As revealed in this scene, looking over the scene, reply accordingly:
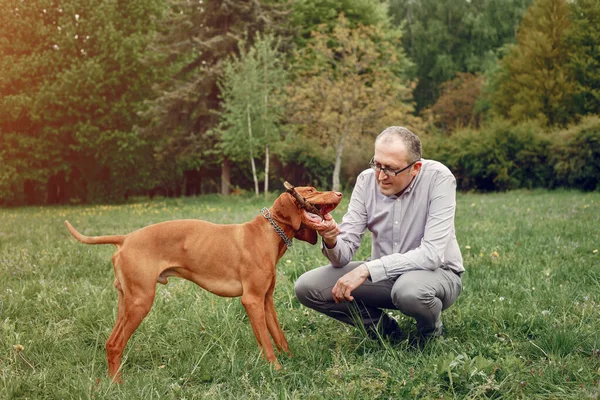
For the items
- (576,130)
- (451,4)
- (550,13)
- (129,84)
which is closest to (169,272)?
(576,130)

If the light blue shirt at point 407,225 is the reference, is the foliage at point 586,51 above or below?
above

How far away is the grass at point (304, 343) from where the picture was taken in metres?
3.07

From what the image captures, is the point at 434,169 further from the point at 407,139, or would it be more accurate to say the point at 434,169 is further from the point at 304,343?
the point at 304,343

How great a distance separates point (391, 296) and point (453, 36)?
138ft

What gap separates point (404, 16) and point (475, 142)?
2752cm

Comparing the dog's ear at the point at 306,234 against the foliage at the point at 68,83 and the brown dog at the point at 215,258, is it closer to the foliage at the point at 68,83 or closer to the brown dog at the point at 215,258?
the brown dog at the point at 215,258

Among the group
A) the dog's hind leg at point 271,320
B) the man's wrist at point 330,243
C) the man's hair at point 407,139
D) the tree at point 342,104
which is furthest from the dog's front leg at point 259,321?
the tree at point 342,104

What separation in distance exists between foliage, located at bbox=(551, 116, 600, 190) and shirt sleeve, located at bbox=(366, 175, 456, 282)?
1633 cm

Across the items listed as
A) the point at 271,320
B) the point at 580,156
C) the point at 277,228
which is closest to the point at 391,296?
the point at 271,320

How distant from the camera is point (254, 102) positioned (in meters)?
18.7

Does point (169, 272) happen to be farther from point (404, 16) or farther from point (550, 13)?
point (404, 16)

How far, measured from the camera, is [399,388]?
120 inches

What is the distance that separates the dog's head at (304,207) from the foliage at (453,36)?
38.6 m

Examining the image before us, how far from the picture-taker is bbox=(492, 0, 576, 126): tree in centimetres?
2666
